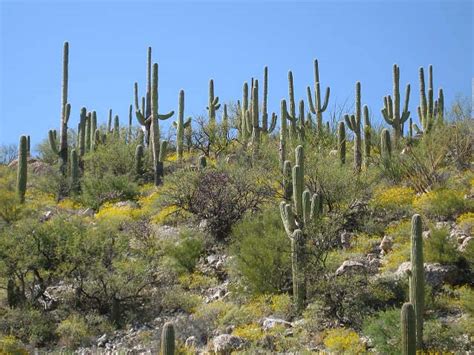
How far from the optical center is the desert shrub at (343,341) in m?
12.4

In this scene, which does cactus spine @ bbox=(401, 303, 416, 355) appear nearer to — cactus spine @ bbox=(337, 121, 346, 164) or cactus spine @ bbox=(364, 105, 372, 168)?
cactus spine @ bbox=(337, 121, 346, 164)

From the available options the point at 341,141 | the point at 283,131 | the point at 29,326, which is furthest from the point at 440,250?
the point at 283,131

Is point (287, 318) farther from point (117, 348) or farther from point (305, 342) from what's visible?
point (117, 348)

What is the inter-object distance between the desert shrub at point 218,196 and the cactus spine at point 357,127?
3514 millimetres

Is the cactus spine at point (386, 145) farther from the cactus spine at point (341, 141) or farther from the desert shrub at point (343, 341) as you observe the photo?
the desert shrub at point (343, 341)

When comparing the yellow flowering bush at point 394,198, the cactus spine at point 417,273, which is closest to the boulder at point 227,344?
the cactus spine at point 417,273

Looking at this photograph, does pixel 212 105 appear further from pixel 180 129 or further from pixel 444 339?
pixel 444 339

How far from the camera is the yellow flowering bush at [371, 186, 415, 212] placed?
61.9 feet

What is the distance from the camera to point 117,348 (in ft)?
46.8

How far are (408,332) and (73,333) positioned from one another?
712cm

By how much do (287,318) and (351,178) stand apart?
597 centimetres

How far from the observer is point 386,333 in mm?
12023

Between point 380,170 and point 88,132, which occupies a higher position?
point 88,132

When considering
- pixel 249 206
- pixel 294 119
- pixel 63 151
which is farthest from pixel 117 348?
pixel 63 151
